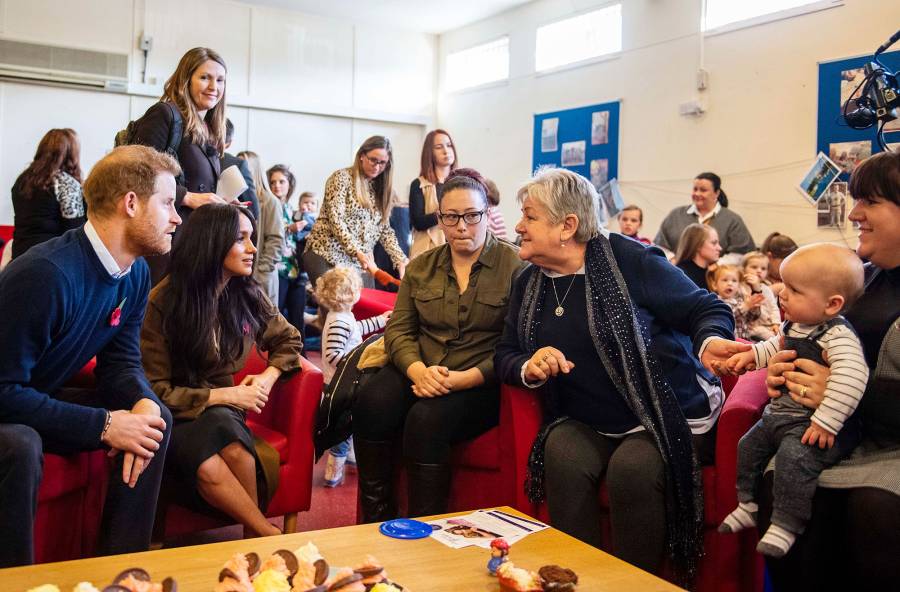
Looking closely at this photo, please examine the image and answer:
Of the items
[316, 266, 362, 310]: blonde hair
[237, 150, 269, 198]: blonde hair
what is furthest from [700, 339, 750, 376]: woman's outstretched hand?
[237, 150, 269, 198]: blonde hair

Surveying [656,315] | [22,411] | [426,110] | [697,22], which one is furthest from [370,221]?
[426,110]

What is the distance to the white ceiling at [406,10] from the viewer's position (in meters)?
9.05

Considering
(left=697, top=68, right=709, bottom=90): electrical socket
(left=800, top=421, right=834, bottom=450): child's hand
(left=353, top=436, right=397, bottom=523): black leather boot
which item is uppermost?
(left=697, top=68, right=709, bottom=90): electrical socket

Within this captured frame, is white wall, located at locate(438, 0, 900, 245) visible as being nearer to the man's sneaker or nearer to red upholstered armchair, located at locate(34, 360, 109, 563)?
the man's sneaker

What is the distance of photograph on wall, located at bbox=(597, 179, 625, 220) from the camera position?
7.72 metres

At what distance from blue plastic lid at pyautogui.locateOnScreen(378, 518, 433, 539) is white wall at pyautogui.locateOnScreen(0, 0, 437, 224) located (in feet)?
25.3

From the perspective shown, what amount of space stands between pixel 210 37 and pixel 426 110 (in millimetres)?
2716

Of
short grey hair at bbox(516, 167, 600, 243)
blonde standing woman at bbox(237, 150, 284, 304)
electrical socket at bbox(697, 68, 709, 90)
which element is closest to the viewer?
short grey hair at bbox(516, 167, 600, 243)

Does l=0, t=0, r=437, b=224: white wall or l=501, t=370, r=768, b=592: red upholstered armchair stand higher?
l=0, t=0, r=437, b=224: white wall

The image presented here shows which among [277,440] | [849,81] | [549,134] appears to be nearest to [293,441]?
[277,440]

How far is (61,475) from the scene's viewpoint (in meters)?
2.11

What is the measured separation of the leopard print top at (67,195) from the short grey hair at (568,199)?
2.86 m

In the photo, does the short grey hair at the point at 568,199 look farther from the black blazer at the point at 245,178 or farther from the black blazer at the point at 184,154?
the black blazer at the point at 245,178

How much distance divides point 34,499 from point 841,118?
5708 mm
